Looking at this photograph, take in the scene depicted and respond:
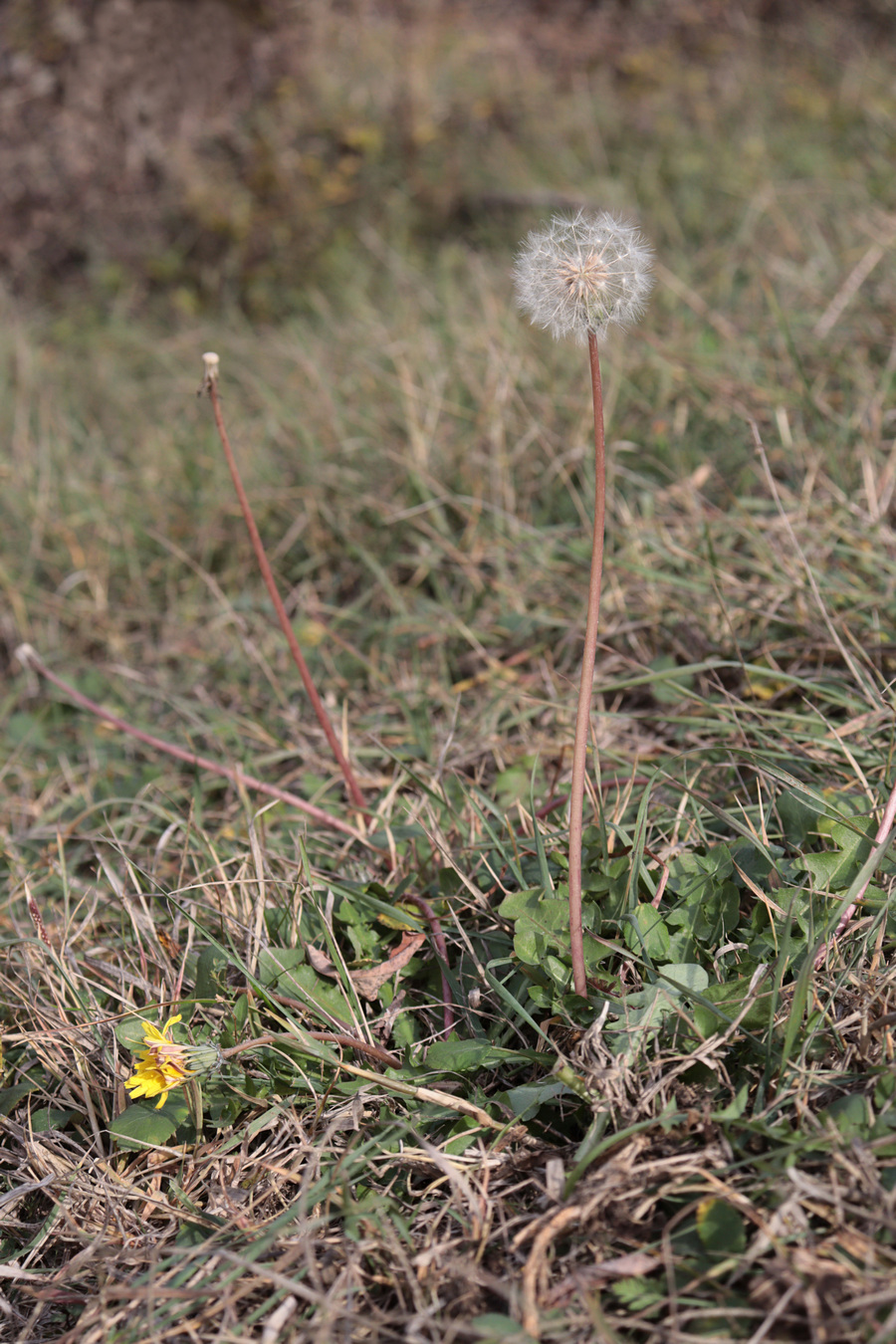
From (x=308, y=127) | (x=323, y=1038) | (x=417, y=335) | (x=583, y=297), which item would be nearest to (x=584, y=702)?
(x=583, y=297)

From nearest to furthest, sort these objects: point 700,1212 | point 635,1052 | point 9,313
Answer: point 700,1212 < point 635,1052 < point 9,313

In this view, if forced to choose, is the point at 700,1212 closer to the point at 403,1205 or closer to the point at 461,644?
the point at 403,1205

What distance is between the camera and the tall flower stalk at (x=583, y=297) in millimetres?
1106

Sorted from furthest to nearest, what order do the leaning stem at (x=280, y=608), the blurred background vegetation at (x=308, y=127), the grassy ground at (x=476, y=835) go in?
the blurred background vegetation at (x=308, y=127)
the leaning stem at (x=280, y=608)
the grassy ground at (x=476, y=835)

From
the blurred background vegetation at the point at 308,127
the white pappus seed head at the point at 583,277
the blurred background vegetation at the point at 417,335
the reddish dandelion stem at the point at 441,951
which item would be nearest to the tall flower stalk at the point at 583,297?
the white pappus seed head at the point at 583,277

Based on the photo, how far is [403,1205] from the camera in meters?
1.17

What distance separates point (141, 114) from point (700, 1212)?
18.5ft

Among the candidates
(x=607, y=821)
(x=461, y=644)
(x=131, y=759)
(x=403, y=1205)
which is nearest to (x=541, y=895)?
(x=607, y=821)

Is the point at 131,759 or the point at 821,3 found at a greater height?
the point at 821,3

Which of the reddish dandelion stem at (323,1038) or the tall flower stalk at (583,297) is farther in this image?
the reddish dandelion stem at (323,1038)

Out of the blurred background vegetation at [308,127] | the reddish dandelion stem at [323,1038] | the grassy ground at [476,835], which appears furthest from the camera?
the blurred background vegetation at [308,127]

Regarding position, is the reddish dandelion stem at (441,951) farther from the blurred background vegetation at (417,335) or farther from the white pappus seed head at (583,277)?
the white pappus seed head at (583,277)

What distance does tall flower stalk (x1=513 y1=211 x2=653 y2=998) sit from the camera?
1106mm

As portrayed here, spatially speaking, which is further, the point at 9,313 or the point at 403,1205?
the point at 9,313
